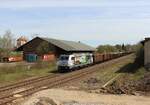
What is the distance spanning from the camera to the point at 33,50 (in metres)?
82.1

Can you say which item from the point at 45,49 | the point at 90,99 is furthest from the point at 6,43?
the point at 90,99

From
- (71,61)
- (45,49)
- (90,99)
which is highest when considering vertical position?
(45,49)

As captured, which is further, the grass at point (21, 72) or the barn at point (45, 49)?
the barn at point (45, 49)

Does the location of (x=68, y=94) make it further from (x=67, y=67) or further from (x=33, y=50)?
(x=33, y=50)

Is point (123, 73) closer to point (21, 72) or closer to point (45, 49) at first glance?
point (21, 72)

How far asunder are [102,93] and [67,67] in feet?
76.5

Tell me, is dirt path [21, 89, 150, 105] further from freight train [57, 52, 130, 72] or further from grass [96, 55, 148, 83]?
freight train [57, 52, 130, 72]

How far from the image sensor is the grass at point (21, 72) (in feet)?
120

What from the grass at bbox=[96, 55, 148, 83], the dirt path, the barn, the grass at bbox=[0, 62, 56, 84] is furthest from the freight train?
the dirt path

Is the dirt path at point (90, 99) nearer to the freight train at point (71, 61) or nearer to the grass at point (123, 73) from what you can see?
the grass at point (123, 73)

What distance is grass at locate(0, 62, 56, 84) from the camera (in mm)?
36722

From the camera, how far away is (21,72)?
4406 centimetres

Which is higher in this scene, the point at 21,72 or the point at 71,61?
the point at 71,61

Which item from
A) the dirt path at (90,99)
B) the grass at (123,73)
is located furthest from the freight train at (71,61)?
the dirt path at (90,99)
